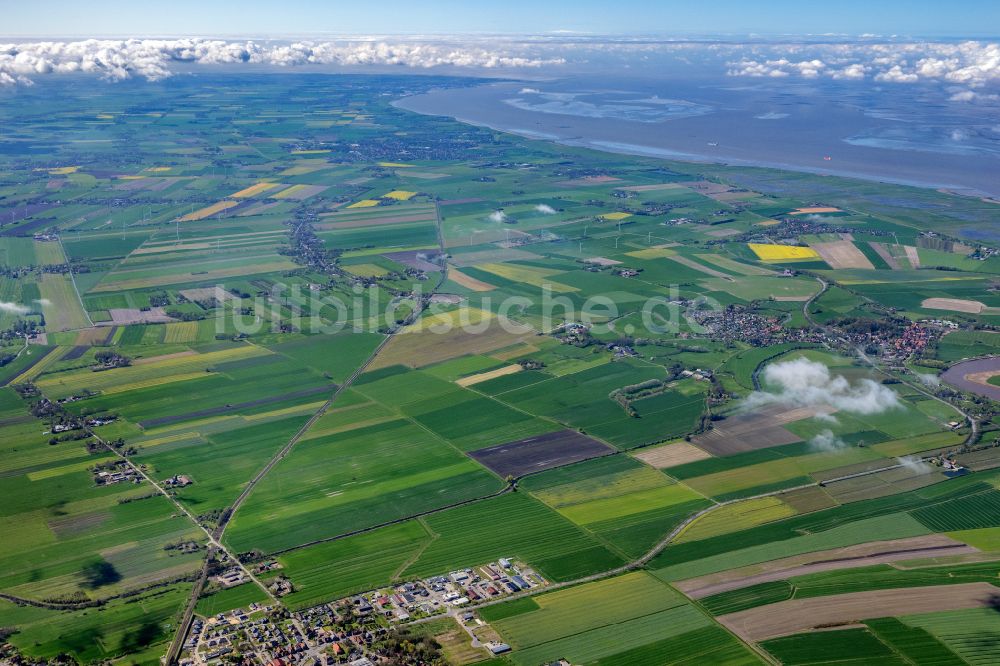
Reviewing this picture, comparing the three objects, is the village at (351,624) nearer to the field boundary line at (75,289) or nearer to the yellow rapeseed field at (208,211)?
the field boundary line at (75,289)

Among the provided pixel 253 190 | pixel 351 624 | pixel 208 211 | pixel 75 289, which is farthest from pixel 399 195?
pixel 351 624

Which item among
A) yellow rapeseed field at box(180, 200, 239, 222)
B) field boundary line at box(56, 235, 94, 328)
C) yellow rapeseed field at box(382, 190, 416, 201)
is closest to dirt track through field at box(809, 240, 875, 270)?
yellow rapeseed field at box(382, 190, 416, 201)

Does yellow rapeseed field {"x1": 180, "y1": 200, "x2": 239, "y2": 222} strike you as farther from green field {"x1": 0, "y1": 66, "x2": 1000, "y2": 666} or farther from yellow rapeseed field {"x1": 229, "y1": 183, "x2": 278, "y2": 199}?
yellow rapeseed field {"x1": 229, "y1": 183, "x2": 278, "y2": 199}

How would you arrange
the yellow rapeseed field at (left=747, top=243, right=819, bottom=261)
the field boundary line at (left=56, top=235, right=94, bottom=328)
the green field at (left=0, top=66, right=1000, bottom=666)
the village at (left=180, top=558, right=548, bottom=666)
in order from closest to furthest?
1. the village at (left=180, top=558, right=548, bottom=666)
2. the green field at (left=0, top=66, right=1000, bottom=666)
3. the field boundary line at (left=56, top=235, right=94, bottom=328)
4. the yellow rapeseed field at (left=747, top=243, right=819, bottom=261)

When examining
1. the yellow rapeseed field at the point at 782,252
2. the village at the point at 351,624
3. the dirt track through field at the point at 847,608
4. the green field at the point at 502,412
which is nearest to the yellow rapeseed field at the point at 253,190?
the green field at the point at 502,412

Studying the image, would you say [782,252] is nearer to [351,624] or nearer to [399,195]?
[399,195]

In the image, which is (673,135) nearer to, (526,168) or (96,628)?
(526,168)
